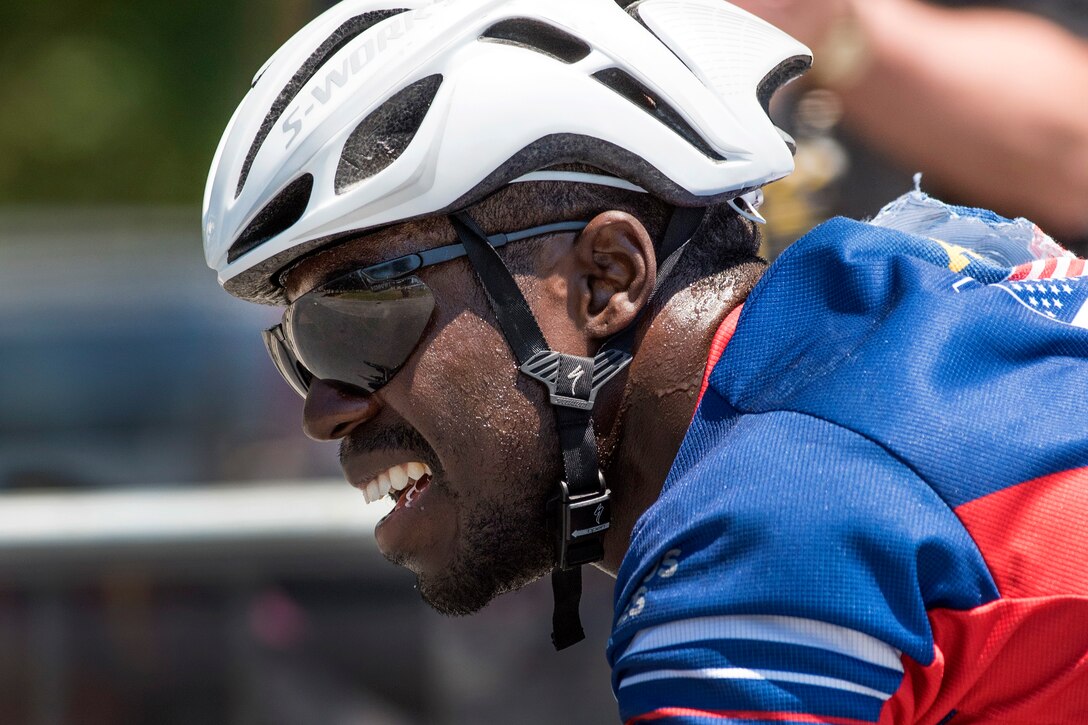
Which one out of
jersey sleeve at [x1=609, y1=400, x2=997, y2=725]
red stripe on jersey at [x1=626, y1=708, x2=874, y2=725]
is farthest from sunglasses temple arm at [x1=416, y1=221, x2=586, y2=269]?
red stripe on jersey at [x1=626, y1=708, x2=874, y2=725]

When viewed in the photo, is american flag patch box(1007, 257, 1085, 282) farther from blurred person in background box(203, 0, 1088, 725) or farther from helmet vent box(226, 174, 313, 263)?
helmet vent box(226, 174, 313, 263)

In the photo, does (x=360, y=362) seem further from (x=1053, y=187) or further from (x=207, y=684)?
(x=207, y=684)

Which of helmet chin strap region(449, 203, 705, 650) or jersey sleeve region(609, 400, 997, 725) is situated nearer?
jersey sleeve region(609, 400, 997, 725)

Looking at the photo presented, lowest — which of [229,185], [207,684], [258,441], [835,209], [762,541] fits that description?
[207,684]

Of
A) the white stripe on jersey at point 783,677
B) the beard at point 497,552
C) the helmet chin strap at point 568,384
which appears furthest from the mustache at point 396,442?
the white stripe on jersey at point 783,677

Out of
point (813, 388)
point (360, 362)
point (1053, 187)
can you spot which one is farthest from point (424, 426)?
point (1053, 187)

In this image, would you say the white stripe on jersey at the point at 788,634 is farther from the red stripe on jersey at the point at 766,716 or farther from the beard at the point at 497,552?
the beard at the point at 497,552

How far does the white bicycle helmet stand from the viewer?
2521 millimetres

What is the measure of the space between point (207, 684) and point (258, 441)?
1.08 meters

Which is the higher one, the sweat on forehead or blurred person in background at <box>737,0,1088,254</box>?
the sweat on forehead

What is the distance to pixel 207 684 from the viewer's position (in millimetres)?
5398

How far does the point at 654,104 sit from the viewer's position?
271 cm

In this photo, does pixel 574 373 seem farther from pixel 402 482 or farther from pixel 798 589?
pixel 798 589

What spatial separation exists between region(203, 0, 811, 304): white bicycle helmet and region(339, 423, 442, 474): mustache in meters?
0.40
